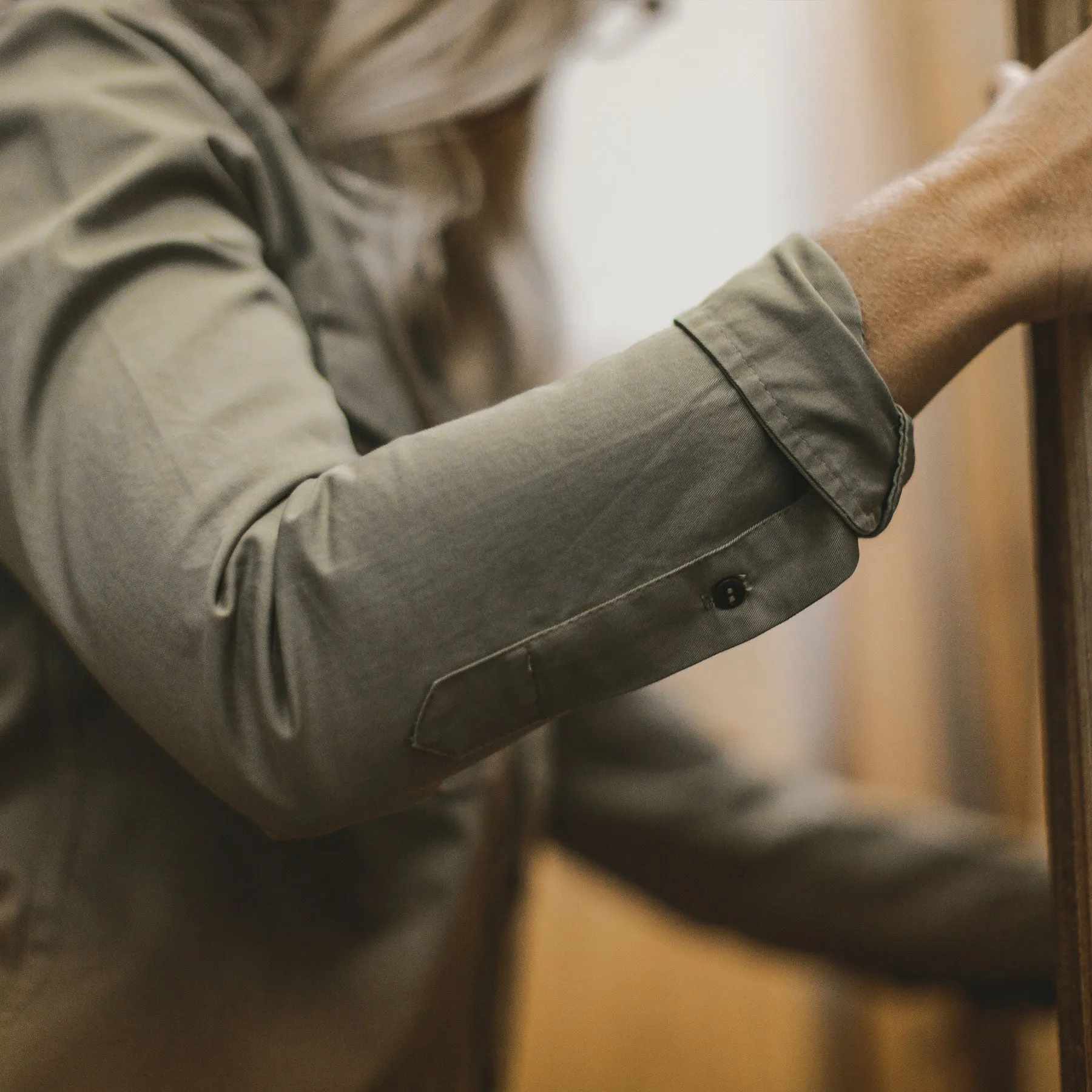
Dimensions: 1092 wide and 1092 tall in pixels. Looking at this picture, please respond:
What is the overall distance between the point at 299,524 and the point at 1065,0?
0.39 metres

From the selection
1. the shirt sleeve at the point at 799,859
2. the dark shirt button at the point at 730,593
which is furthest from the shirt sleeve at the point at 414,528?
the shirt sleeve at the point at 799,859

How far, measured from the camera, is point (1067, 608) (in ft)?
1.47

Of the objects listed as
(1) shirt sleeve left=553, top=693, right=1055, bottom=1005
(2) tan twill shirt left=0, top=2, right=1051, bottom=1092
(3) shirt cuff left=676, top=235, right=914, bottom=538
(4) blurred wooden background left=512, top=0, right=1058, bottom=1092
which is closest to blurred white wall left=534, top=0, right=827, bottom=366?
(4) blurred wooden background left=512, top=0, right=1058, bottom=1092

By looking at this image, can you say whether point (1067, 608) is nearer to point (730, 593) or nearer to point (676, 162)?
point (730, 593)

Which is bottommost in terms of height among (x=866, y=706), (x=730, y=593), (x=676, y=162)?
(x=866, y=706)

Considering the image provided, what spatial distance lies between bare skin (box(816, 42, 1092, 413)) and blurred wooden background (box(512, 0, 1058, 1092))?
2.48 feet

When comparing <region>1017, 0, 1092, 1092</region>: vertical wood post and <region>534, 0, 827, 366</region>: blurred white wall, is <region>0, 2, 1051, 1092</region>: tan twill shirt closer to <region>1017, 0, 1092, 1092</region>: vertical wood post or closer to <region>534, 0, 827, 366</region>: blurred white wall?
<region>1017, 0, 1092, 1092</region>: vertical wood post

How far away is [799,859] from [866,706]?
0.33 metres

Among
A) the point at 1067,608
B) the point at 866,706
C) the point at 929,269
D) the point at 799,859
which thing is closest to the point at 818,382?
the point at 929,269

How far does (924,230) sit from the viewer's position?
39cm

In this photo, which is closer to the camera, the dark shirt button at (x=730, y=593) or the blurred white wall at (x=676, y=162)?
the dark shirt button at (x=730, y=593)

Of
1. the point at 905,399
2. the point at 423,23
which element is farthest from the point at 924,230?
the point at 423,23

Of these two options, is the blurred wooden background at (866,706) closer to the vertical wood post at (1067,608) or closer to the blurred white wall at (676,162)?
the blurred white wall at (676,162)

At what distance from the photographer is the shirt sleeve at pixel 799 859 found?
861 millimetres
